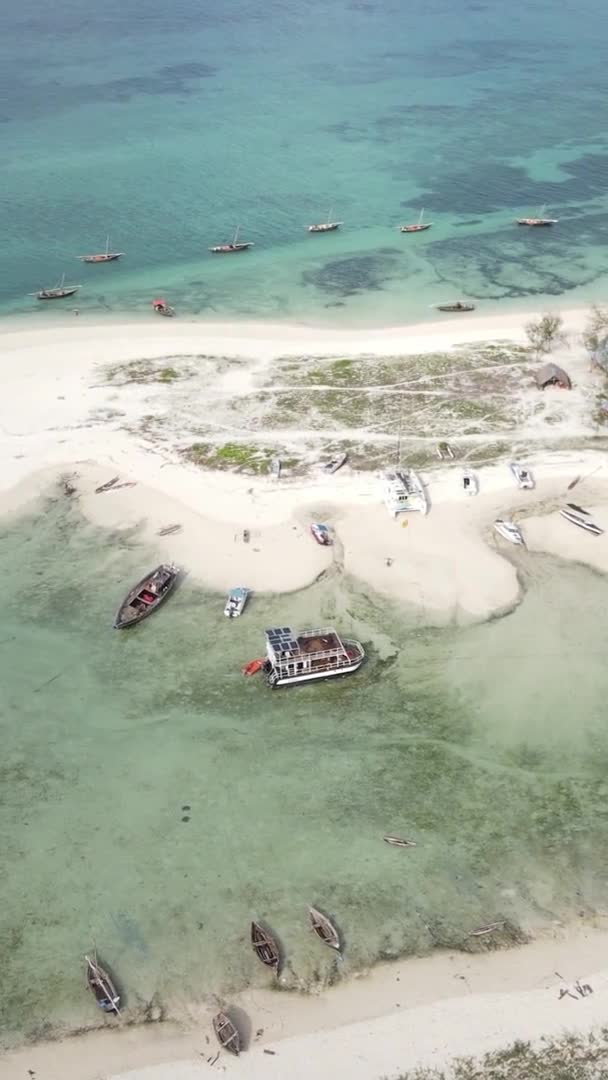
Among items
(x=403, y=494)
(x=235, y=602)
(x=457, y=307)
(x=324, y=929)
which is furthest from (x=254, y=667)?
(x=457, y=307)

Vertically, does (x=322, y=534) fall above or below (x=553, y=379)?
below

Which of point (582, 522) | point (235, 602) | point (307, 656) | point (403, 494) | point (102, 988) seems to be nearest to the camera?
point (102, 988)

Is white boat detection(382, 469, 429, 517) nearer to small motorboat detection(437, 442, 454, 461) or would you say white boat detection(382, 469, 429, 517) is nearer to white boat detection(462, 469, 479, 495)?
white boat detection(462, 469, 479, 495)

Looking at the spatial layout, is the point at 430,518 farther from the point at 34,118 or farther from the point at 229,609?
the point at 34,118

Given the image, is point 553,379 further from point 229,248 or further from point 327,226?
point 229,248

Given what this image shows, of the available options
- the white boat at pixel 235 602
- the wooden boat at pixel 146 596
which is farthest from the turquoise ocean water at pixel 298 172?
the white boat at pixel 235 602
